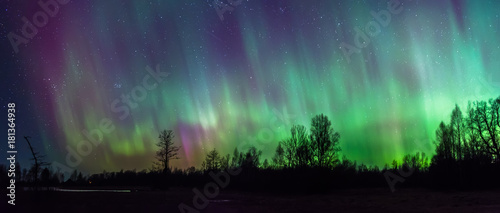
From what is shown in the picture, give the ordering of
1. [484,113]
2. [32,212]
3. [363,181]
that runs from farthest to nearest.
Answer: [363,181], [484,113], [32,212]

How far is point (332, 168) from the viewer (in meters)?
75.6

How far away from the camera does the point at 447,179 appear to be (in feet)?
206

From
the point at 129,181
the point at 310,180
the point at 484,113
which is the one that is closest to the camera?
the point at 484,113

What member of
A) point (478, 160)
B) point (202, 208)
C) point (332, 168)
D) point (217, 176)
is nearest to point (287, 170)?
point (332, 168)

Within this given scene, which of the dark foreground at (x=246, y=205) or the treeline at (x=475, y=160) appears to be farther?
the treeline at (x=475, y=160)

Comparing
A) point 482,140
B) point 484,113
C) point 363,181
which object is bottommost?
point 363,181

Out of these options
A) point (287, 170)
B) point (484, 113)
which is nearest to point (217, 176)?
point (287, 170)

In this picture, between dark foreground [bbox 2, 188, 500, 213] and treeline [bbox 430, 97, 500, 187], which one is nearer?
dark foreground [bbox 2, 188, 500, 213]

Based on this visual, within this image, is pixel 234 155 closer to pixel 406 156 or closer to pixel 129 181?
pixel 129 181

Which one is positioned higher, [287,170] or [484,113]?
[484,113]

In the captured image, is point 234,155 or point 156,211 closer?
point 156,211

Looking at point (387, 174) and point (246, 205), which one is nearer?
point (246, 205)

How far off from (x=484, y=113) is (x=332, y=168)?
29904 mm

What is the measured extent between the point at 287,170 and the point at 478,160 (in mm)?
36957
